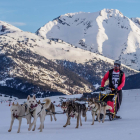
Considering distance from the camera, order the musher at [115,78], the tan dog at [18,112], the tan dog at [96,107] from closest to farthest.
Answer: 1. the tan dog at [18,112]
2. the tan dog at [96,107]
3. the musher at [115,78]

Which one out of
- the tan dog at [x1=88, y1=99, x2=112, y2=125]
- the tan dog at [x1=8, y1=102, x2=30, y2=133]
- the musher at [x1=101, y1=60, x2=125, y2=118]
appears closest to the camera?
the tan dog at [x1=8, y1=102, x2=30, y2=133]

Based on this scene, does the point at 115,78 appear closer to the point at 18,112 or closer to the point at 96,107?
the point at 96,107

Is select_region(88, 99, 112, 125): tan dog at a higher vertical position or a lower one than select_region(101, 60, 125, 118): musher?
lower

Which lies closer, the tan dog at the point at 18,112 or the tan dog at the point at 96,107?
the tan dog at the point at 18,112

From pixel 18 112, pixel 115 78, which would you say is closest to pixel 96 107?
pixel 115 78

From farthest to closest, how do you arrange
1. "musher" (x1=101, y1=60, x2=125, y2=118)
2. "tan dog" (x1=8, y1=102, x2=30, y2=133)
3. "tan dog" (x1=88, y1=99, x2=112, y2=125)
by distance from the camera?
"musher" (x1=101, y1=60, x2=125, y2=118)
"tan dog" (x1=88, y1=99, x2=112, y2=125)
"tan dog" (x1=8, y1=102, x2=30, y2=133)

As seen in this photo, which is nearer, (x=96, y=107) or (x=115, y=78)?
(x=96, y=107)

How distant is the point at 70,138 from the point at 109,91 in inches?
228

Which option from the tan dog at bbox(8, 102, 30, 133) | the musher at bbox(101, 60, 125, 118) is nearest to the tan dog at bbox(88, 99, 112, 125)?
the musher at bbox(101, 60, 125, 118)

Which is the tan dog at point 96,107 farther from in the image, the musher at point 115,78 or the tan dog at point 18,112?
the tan dog at point 18,112

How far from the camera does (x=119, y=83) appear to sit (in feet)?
46.2

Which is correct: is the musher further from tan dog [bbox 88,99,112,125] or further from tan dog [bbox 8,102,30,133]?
tan dog [bbox 8,102,30,133]

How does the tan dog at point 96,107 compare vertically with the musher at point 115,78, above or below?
below

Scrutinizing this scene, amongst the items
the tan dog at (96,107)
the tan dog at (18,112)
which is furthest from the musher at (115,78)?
the tan dog at (18,112)
